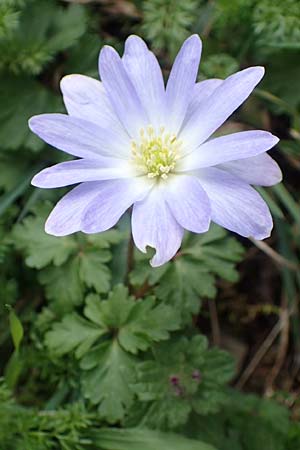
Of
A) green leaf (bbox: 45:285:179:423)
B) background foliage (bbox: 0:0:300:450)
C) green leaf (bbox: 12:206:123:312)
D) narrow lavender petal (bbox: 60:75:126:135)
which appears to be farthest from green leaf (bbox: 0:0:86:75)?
green leaf (bbox: 45:285:179:423)

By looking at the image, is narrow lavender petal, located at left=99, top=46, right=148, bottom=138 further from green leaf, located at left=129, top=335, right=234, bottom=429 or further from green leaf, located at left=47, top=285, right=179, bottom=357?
green leaf, located at left=129, top=335, right=234, bottom=429

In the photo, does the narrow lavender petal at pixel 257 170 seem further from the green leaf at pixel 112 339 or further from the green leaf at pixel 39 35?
the green leaf at pixel 39 35

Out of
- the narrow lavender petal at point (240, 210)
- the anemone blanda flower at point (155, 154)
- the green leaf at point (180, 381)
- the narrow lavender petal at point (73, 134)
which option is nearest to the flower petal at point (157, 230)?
the anemone blanda flower at point (155, 154)

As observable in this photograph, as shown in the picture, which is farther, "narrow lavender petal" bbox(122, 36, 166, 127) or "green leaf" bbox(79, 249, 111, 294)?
"green leaf" bbox(79, 249, 111, 294)

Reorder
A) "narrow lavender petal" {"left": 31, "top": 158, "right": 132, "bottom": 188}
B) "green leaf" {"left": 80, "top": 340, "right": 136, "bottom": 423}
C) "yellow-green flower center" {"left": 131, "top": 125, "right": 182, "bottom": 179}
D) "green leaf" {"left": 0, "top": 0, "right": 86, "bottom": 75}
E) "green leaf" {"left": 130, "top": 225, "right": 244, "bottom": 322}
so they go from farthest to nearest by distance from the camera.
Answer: "green leaf" {"left": 0, "top": 0, "right": 86, "bottom": 75}, "green leaf" {"left": 130, "top": 225, "right": 244, "bottom": 322}, "green leaf" {"left": 80, "top": 340, "right": 136, "bottom": 423}, "yellow-green flower center" {"left": 131, "top": 125, "right": 182, "bottom": 179}, "narrow lavender petal" {"left": 31, "top": 158, "right": 132, "bottom": 188}

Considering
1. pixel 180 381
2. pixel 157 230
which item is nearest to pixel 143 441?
pixel 180 381

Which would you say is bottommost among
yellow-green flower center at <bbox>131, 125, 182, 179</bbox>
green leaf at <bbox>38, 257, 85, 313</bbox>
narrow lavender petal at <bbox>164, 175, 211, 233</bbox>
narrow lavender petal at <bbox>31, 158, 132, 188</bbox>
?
green leaf at <bbox>38, 257, 85, 313</bbox>

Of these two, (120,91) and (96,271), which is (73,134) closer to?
(120,91)
